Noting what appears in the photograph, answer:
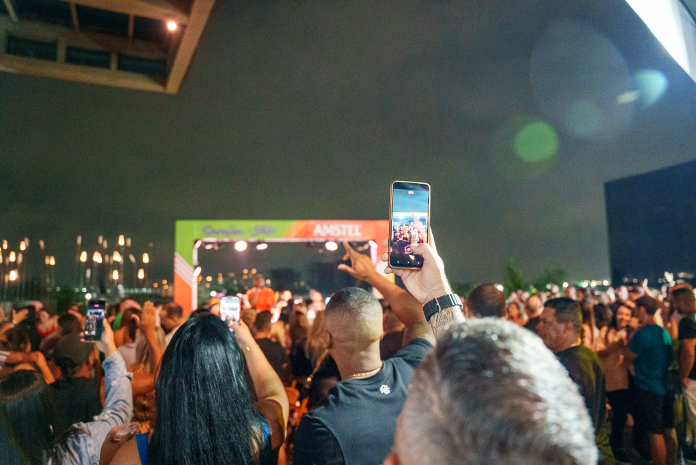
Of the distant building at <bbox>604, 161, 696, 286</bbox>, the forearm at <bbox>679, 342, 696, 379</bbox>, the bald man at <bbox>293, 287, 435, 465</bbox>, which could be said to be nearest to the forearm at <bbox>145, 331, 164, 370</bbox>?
the bald man at <bbox>293, 287, 435, 465</bbox>

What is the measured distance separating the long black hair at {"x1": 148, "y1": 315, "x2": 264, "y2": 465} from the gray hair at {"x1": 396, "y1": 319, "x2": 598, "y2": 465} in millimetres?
1215

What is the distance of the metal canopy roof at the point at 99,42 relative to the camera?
860 centimetres

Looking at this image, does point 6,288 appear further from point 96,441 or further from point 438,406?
point 438,406

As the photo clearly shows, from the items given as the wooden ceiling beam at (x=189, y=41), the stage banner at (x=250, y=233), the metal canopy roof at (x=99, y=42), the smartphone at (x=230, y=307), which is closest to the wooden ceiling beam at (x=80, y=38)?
the metal canopy roof at (x=99, y=42)

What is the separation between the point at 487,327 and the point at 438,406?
6.1 inches

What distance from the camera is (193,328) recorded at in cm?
189

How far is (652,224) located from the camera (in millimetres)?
42656

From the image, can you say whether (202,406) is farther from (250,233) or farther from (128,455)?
(250,233)

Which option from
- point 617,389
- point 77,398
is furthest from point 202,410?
point 617,389

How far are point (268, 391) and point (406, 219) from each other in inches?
45.3

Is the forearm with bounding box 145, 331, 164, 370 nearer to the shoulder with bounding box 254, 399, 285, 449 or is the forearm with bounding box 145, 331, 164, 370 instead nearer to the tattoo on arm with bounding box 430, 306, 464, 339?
the shoulder with bounding box 254, 399, 285, 449

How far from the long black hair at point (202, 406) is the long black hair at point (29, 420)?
2.93ft

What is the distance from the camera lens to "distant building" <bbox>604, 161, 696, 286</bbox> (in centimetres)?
3947

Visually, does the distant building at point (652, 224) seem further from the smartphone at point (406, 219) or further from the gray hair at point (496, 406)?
the gray hair at point (496, 406)
